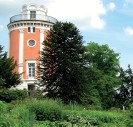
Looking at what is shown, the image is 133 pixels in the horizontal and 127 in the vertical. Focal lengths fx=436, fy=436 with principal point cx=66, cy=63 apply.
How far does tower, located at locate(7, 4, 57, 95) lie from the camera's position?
184 feet

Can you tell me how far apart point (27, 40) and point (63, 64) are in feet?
62.9

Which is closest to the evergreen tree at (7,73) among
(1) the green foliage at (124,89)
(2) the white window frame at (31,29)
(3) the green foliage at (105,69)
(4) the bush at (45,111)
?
(3) the green foliage at (105,69)

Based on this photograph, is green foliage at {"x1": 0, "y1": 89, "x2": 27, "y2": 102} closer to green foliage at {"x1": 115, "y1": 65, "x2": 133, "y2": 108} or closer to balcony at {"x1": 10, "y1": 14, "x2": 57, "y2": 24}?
green foliage at {"x1": 115, "y1": 65, "x2": 133, "y2": 108}

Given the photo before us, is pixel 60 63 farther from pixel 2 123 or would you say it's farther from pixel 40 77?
pixel 2 123

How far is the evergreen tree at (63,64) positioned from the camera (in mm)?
37156

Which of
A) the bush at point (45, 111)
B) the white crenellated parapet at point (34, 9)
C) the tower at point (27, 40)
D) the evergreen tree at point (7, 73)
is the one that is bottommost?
the bush at point (45, 111)

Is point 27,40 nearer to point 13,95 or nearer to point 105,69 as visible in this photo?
point 105,69

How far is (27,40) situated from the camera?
185 ft

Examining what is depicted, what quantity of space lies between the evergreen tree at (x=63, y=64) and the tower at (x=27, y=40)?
15472 millimetres

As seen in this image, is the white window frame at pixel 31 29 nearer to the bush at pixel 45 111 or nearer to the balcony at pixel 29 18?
the balcony at pixel 29 18

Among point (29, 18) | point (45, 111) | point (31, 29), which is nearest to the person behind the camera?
point (45, 111)

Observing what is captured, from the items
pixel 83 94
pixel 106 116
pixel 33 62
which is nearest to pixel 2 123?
pixel 106 116

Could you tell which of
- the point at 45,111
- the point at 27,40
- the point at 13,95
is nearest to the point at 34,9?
the point at 27,40

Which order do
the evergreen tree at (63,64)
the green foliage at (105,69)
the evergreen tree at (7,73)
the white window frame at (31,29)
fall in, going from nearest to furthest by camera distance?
the evergreen tree at (63,64) → the evergreen tree at (7,73) → the green foliage at (105,69) → the white window frame at (31,29)
